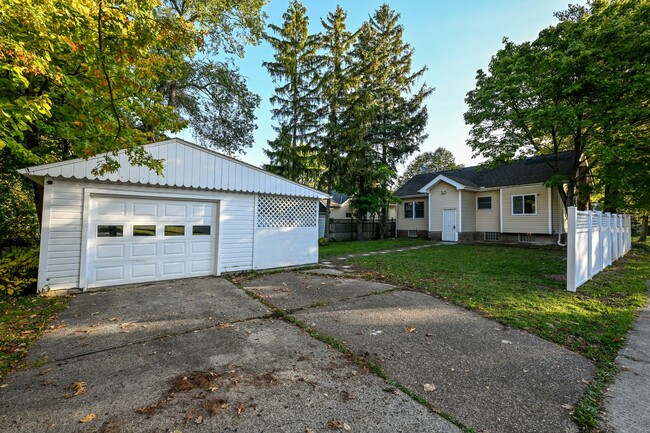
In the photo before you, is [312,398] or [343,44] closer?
[312,398]

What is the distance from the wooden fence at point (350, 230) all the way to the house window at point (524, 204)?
811 cm

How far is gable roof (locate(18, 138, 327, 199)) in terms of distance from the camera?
5453 millimetres

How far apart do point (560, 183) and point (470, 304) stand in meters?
10.7

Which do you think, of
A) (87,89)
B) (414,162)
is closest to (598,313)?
(87,89)

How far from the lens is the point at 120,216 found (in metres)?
6.16

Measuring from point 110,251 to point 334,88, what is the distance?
13727 mm

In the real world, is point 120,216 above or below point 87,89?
below

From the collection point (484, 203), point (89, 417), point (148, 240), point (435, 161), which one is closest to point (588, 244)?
point (89, 417)

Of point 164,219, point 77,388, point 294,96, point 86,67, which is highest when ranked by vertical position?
point 294,96

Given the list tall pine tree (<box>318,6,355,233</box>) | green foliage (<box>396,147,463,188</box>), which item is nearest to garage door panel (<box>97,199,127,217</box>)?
tall pine tree (<box>318,6,355,233</box>)

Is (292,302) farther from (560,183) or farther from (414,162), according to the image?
(414,162)

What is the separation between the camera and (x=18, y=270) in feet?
17.9

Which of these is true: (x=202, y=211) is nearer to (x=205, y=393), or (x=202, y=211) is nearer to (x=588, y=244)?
(x=205, y=393)

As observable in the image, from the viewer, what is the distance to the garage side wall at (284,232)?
8.20 metres
